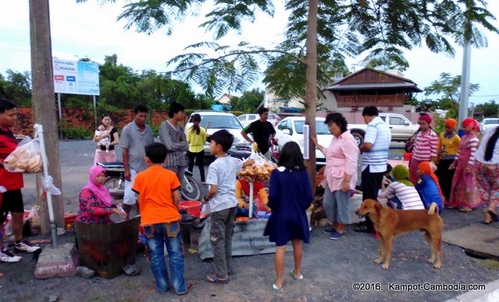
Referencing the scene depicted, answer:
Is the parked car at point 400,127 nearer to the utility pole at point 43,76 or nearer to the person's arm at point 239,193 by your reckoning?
the person's arm at point 239,193

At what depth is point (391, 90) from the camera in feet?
116

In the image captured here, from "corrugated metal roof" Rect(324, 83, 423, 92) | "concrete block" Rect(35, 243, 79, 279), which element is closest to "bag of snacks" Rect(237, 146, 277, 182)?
"concrete block" Rect(35, 243, 79, 279)

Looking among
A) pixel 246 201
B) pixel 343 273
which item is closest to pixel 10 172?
pixel 246 201

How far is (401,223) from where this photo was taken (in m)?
4.10

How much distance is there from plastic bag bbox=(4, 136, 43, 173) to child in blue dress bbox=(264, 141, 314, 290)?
7.91 feet

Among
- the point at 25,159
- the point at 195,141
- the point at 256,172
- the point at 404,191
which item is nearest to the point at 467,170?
the point at 404,191

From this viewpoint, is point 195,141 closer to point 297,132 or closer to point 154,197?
point 154,197

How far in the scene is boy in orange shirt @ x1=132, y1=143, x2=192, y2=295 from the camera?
3268 millimetres

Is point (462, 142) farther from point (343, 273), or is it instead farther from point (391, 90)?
point (391, 90)

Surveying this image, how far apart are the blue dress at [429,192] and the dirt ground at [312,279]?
0.65m

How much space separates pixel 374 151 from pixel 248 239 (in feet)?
6.86

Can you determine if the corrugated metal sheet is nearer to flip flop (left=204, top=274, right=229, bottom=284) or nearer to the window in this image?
flip flop (left=204, top=274, right=229, bottom=284)

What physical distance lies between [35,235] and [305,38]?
15.3 ft

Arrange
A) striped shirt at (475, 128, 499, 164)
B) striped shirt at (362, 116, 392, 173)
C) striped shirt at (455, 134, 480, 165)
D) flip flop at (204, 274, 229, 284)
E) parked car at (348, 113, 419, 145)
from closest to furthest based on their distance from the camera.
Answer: flip flop at (204, 274, 229, 284)
striped shirt at (362, 116, 392, 173)
striped shirt at (475, 128, 499, 164)
striped shirt at (455, 134, 480, 165)
parked car at (348, 113, 419, 145)
